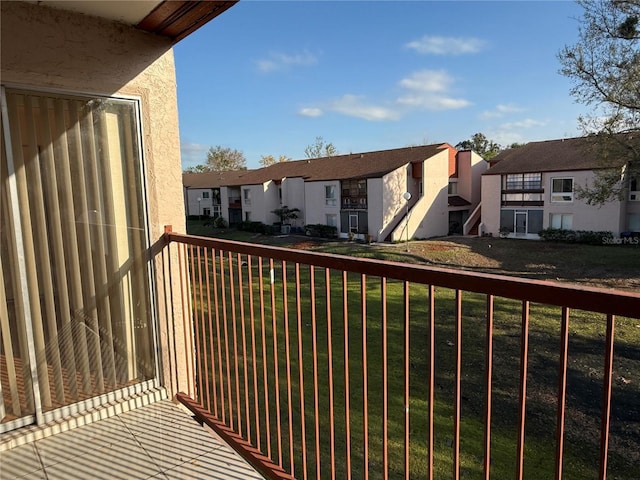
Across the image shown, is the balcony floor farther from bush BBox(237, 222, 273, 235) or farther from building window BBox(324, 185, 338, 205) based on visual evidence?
bush BBox(237, 222, 273, 235)

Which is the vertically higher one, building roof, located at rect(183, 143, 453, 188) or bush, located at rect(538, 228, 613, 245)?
building roof, located at rect(183, 143, 453, 188)

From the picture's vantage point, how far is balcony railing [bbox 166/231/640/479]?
109cm

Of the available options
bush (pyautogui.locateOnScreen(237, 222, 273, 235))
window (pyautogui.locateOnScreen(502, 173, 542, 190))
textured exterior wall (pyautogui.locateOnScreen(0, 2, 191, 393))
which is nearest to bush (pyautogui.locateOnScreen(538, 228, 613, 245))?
window (pyautogui.locateOnScreen(502, 173, 542, 190))

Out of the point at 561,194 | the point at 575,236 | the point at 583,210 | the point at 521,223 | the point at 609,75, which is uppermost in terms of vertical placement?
the point at 609,75

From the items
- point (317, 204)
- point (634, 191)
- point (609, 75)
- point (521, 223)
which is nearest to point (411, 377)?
point (609, 75)

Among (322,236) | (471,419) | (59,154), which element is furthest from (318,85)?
(59,154)

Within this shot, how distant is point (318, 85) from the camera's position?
20.2 meters

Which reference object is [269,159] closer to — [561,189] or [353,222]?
[353,222]

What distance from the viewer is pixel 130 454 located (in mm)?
2184

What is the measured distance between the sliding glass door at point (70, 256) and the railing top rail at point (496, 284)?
1491 mm

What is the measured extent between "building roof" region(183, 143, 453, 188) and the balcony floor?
22.4 meters

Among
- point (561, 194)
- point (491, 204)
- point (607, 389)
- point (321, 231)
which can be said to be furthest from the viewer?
point (321, 231)

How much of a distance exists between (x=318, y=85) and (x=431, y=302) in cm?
2062

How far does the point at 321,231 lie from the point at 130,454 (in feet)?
79.6
